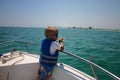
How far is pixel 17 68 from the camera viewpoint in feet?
10.9

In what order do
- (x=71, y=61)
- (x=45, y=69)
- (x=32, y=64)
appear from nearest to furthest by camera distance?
(x=45, y=69)
(x=32, y=64)
(x=71, y=61)

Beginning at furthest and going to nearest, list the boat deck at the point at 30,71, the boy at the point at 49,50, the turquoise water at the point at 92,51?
the turquoise water at the point at 92,51, the boat deck at the point at 30,71, the boy at the point at 49,50

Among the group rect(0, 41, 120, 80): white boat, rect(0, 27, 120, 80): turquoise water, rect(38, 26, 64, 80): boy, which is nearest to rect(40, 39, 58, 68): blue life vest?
rect(38, 26, 64, 80): boy

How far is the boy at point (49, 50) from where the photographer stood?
2740 mm

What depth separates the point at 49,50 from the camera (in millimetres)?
2766

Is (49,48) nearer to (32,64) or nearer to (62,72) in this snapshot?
(62,72)

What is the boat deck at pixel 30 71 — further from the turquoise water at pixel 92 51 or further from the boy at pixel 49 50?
the turquoise water at pixel 92 51

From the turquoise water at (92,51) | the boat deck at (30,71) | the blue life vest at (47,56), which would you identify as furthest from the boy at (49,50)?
the turquoise water at (92,51)

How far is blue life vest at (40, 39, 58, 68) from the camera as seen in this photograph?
278 cm

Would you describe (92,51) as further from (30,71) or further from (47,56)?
(47,56)

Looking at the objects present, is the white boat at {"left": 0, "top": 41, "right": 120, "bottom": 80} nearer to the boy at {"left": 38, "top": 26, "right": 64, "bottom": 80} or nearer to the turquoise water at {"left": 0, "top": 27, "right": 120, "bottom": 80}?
the boy at {"left": 38, "top": 26, "right": 64, "bottom": 80}

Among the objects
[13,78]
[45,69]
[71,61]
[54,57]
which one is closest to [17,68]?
[13,78]

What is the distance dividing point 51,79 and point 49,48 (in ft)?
2.96

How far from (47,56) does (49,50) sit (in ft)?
0.49
